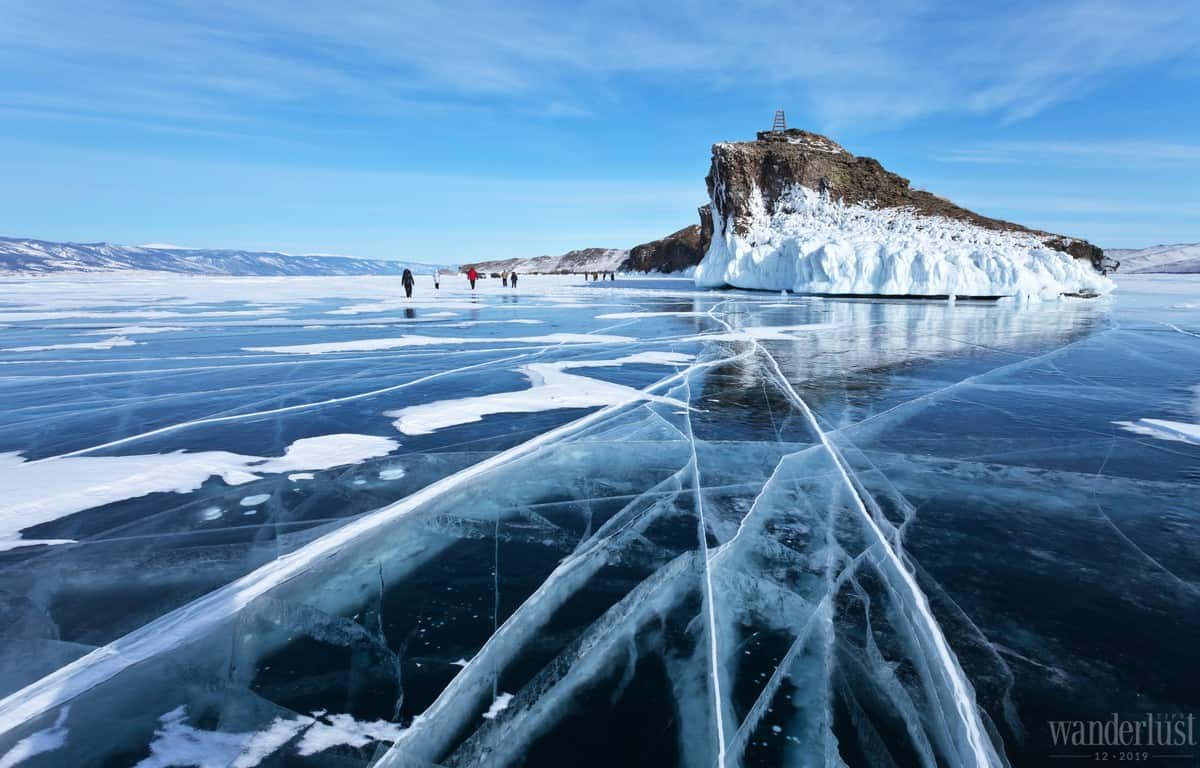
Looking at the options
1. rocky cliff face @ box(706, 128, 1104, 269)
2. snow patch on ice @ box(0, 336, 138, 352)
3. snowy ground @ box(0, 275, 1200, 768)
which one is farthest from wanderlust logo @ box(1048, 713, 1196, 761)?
rocky cliff face @ box(706, 128, 1104, 269)

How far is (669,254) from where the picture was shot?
90.8m

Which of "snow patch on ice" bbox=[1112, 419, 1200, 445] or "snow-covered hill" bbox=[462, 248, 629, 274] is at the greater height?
"snow-covered hill" bbox=[462, 248, 629, 274]

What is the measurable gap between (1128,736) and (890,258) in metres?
28.9

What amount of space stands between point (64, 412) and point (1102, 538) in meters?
8.63

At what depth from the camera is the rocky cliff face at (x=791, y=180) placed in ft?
131

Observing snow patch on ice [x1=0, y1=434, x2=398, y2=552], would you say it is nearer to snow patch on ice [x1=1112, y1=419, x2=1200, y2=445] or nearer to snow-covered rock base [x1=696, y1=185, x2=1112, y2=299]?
snow patch on ice [x1=1112, y1=419, x2=1200, y2=445]

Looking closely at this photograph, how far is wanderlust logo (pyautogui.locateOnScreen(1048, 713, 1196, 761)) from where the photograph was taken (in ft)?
5.54

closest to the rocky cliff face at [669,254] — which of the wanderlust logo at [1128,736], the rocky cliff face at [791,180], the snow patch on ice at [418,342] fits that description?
the rocky cliff face at [791,180]

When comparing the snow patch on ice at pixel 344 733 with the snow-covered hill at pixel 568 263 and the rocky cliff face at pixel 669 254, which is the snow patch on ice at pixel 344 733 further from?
the snow-covered hill at pixel 568 263

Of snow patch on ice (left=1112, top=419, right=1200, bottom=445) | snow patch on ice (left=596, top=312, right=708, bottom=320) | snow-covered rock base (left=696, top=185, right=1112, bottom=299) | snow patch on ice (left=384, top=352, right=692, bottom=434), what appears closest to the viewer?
snow patch on ice (left=1112, top=419, right=1200, bottom=445)

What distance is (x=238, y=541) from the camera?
9.84 feet

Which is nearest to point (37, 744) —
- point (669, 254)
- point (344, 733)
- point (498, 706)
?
point (344, 733)

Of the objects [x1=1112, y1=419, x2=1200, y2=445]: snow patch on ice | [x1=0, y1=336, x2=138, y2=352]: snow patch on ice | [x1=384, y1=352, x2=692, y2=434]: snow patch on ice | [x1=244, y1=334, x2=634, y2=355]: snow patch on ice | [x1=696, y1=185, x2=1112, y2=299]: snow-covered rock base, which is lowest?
[x1=1112, y1=419, x2=1200, y2=445]: snow patch on ice

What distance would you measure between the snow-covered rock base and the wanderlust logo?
2825 centimetres
